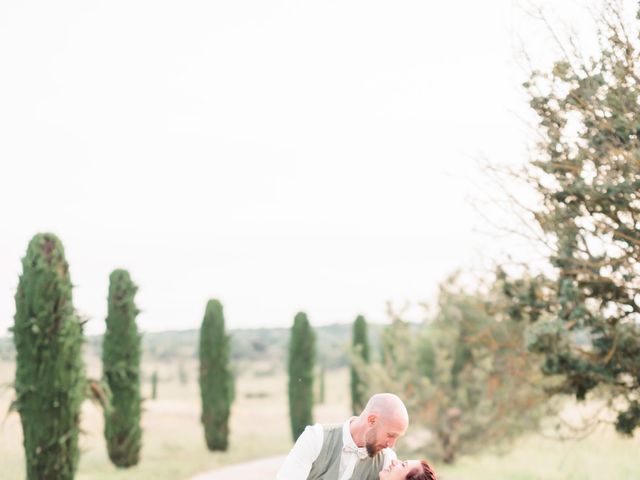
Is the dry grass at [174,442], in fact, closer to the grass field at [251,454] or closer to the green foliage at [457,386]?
the grass field at [251,454]

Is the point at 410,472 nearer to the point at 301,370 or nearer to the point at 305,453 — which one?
the point at 305,453

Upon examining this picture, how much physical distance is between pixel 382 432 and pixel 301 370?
28.9m

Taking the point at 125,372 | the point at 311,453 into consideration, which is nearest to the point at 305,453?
the point at 311,453

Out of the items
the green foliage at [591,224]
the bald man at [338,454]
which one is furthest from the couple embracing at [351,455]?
the green foliage at [591,224]

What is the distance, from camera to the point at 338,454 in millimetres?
4754

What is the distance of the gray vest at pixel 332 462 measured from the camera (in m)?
4.76

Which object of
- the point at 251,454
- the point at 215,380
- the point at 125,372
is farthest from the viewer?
the point at 215,380

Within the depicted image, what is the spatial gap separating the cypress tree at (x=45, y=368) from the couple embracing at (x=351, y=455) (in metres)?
14.2

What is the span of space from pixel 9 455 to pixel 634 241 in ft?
64.3

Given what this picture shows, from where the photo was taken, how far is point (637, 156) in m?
10.9

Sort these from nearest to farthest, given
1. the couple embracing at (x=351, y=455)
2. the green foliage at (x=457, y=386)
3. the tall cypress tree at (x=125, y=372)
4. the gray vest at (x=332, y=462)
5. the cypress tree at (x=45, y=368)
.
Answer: the couple embracing at (x=351, y=455) < the gray vest at (x=332, y=462) < the cypress tree at (x=45, y=368) < the green foliage at (x=457, y=386) < the tall cypress tree at (x=125, y=372)

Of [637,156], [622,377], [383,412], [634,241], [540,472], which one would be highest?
[637,156]

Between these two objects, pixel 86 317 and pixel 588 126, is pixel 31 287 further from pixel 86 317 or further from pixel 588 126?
pixel 588 126

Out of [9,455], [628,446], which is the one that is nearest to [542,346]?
[628,446]
